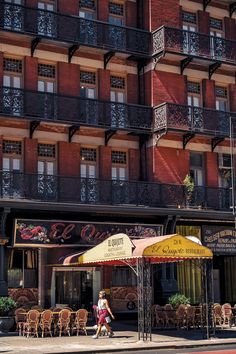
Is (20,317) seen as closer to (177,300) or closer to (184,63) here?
(177,300)

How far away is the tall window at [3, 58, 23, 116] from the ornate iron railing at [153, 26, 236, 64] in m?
6.12

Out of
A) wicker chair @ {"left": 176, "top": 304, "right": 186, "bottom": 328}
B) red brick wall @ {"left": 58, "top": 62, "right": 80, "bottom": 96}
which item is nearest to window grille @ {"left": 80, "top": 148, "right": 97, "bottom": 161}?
red brick wall @ {"left": 58, "top": 62, "right": 80, "bottom": 96}

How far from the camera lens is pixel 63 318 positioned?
2152 cm

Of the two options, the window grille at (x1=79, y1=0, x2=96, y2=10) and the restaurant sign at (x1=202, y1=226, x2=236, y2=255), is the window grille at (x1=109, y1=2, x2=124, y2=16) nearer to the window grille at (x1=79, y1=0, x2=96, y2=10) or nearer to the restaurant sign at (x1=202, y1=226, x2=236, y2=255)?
the window grille at (x1=79, y1=0, x2=96, y2=10)

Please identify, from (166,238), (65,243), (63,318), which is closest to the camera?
(166,238)

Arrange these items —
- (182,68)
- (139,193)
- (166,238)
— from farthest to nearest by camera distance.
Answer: (182,68) → (139,193) → (166,238)

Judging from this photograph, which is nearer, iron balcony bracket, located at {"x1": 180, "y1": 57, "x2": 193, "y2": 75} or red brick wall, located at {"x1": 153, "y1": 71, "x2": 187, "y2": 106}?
red brick wall, located at {"x1": 153, "y1": 71, "x2": 187, "y2": 106}

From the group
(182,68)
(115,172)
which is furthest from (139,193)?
(182,68)

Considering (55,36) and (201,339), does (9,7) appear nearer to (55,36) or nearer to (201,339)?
(55,36)

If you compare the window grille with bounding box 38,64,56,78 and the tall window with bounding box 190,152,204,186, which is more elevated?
the window grille with bounding box 38,64,56,78

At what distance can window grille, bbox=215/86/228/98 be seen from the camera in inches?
1186

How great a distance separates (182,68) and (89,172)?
21.2 feet

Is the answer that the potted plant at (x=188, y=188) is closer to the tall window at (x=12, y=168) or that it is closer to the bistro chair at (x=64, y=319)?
the tall window at (x=12, y=168)

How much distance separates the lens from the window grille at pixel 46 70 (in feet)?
85.8
